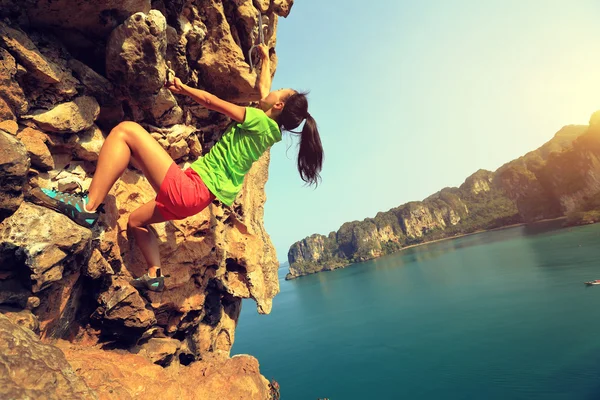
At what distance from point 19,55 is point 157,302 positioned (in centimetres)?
404

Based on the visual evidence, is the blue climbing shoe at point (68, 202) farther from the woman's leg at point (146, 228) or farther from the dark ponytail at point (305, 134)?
the dark ponytail at point (305, 134)

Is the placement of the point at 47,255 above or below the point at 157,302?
above

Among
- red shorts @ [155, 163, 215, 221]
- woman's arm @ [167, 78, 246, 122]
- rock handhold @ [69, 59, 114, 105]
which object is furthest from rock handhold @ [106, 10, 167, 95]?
red shorts @ [155, 163, 215, 221]

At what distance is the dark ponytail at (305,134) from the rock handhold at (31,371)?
10.8ft

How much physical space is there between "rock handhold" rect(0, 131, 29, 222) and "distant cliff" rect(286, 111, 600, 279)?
8916 centimetres

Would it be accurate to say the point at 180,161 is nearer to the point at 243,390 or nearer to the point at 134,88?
the point at 134,88

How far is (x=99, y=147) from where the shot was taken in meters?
4.31

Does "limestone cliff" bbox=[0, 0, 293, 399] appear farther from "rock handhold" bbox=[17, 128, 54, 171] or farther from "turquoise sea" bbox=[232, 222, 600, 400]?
"turquoise sea" bbox=[232, 222, 600, 400]

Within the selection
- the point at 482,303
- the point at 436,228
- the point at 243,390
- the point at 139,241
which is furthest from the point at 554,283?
the point at 436,228

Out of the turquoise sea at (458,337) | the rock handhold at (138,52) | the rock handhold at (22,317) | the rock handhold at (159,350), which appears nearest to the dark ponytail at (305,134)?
the rock handhold at (138,52)

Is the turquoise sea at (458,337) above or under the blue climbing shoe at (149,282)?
under

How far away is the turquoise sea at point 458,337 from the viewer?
1891 centimetres

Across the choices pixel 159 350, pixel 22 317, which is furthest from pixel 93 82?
pixel 159 350

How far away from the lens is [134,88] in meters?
4.41
